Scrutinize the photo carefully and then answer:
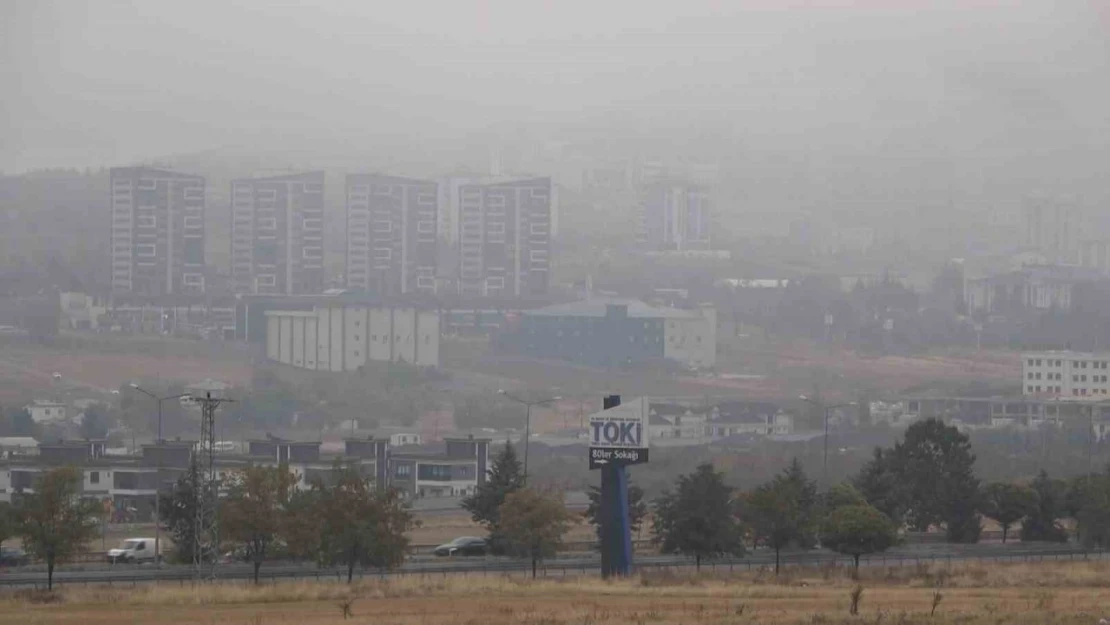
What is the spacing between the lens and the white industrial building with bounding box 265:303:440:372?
101125mm

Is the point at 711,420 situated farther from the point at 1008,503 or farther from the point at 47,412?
the point at 1008,503

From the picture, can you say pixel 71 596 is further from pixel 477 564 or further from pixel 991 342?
pixel 991 342

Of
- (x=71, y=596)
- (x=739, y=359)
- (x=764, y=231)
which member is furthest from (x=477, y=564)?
(x=764, y=231)

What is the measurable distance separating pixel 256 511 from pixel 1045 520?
1994 centimetres

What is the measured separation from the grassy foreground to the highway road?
2535 mm

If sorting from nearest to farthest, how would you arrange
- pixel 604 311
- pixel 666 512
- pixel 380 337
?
pixel 666 512, pixel 380 337, pixel 604 311

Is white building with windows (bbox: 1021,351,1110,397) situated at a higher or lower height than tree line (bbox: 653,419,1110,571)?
higher

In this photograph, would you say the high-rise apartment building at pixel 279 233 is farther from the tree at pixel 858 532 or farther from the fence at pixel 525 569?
the tree at pixel 858 532

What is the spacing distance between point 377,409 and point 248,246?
4081 cm

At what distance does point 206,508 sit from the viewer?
38.0 meters

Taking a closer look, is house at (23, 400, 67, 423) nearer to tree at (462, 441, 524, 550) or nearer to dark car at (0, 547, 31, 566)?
tree at (462, 441, 524, 550)

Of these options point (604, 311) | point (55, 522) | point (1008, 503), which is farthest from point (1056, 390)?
point (55, 522)

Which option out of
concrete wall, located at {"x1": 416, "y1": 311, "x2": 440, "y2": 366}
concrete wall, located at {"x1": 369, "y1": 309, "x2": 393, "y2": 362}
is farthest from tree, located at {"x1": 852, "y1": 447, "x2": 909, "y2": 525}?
concrete wall, located at {"x1": 416, "y1": 311, "x2": 440, "y2": 366}

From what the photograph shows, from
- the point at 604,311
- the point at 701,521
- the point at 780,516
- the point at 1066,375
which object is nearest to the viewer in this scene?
the point at 701,521
